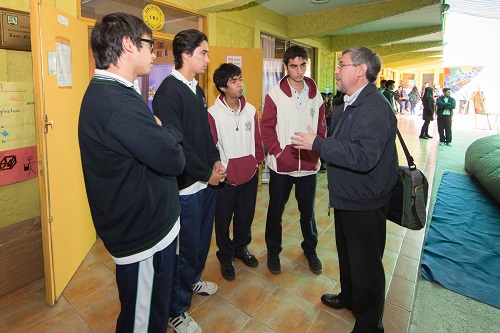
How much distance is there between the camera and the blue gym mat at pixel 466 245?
2.20 meters

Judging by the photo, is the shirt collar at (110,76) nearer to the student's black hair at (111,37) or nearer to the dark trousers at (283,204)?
the student's black hair at (111,37)

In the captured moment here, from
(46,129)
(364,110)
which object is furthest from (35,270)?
(364,110)

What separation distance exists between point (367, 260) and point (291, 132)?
1.04 meters

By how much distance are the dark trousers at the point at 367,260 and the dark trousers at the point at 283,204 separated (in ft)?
2.31

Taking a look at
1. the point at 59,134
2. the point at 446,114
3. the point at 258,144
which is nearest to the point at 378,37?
the point at 446,114

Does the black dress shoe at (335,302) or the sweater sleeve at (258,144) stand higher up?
the sweater sleeve at (258,144)

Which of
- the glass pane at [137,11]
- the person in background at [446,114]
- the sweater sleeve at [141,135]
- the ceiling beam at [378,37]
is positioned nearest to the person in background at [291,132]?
the sweater sleeve at [141,135]

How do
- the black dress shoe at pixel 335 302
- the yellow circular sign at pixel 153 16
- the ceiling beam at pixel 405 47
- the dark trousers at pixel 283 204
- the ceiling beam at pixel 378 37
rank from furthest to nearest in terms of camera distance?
the ceiling beam at pixel 405 47, the ceiling beam at pixel 378 37, the yellow circular sign at pixel 153 16, the dark trousers at pixel 283 204, the black dress shoe at pixel 335 302

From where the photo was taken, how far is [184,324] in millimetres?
1666

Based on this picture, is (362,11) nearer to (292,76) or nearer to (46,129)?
(292,76)

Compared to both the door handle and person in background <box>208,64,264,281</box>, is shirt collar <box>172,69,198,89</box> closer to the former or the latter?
person in background <box>208,64,264,281</box>

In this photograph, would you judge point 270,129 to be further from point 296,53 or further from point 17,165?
point 17,165

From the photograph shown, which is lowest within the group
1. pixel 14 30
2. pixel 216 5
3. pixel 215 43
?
pixel 14 30

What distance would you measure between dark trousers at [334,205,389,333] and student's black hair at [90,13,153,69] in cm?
124
